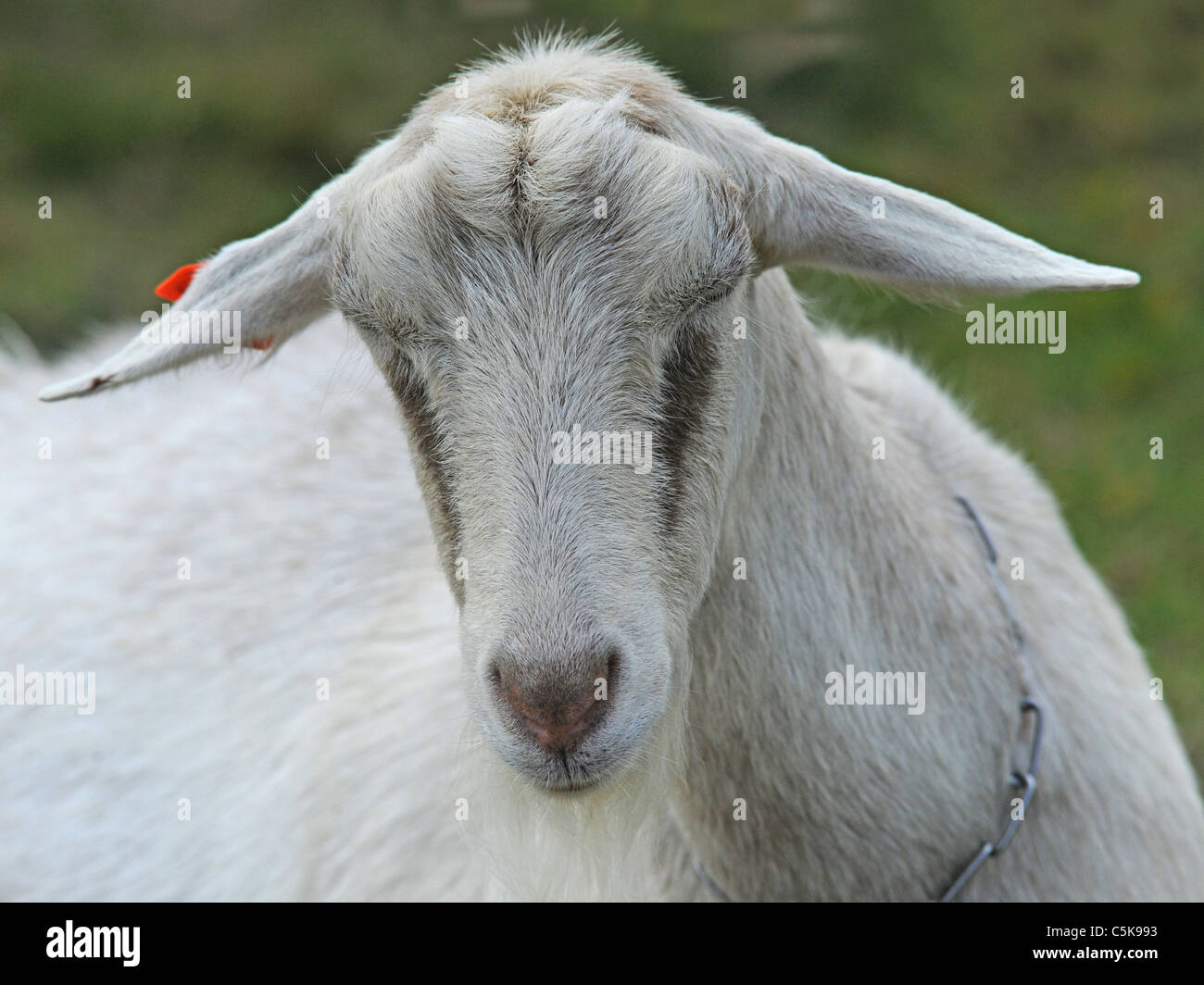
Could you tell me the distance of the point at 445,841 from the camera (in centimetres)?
332

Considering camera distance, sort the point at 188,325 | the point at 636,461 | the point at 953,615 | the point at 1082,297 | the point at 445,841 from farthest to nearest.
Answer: the point at 1082,297
the point at 445,841
the point at 953,615
the point at 188,325
the point at 636,461

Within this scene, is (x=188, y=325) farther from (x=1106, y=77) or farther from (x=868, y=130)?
(x=1106, y=77)

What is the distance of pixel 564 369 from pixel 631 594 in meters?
0.36

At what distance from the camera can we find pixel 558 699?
2102 millimetres

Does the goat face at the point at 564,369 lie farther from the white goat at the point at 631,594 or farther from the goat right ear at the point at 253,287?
the goat right ear at the point at 253,287

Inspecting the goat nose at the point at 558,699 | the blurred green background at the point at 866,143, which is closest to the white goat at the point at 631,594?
the goat nose at the point at 558,699

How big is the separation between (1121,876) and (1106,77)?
6.84 metres

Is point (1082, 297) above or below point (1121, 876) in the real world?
above

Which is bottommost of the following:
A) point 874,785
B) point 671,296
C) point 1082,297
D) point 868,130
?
point 874,785

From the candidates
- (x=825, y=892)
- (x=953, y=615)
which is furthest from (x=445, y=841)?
(x=953, y=615)

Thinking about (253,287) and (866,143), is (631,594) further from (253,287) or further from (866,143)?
(866,143)

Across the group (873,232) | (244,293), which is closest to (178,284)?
(244,293)

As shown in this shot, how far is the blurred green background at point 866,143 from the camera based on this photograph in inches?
260
